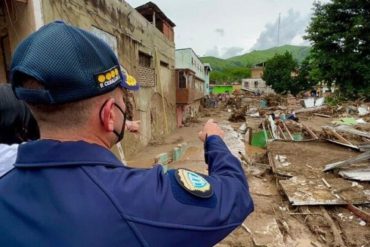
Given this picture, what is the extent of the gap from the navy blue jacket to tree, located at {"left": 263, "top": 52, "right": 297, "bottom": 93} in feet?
138

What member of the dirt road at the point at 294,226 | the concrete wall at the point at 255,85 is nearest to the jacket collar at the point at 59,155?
the dirt road at the point at 294,226

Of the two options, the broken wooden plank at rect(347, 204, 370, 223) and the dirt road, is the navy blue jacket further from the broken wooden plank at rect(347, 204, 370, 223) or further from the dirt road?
the broken wooden plank at rect(347, 204, 370, 223)

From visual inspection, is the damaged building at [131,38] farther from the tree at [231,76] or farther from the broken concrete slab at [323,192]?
the tree at [231,76]

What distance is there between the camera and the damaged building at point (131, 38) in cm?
586

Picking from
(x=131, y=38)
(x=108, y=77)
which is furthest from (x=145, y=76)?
(x=108, y=77)

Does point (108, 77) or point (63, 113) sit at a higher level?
point (108, 77)

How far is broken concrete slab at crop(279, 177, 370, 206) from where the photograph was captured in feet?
18.3

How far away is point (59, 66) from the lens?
36.2 inches

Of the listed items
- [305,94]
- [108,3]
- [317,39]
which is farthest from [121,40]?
[305,94]

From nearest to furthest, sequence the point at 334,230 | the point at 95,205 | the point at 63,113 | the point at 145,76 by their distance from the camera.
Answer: the point at 95,205, the point at 63,113, the point at 334,230, the point at 145,76

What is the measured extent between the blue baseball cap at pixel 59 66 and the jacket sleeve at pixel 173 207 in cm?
34

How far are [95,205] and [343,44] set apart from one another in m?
21.0

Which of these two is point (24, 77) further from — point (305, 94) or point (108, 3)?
point (305, 94)

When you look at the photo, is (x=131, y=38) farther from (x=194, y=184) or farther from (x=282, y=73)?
(x=282, y=73)
